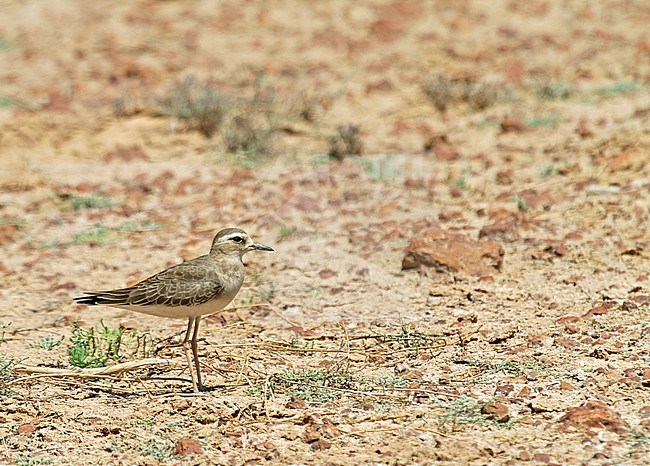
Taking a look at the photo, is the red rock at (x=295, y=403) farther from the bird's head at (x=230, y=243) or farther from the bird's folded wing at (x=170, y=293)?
the bird's head at (x=230, y=243)

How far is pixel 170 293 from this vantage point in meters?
5.70

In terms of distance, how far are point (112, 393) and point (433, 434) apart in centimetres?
189

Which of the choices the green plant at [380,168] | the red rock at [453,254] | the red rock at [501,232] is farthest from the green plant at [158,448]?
the green plant at [380,168]

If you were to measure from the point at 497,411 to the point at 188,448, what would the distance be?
62.0 inches

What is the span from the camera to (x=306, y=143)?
10.7 meters

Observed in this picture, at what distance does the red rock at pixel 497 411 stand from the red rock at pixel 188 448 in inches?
57.8

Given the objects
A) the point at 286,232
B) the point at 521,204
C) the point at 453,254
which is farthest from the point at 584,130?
the point at 286,232

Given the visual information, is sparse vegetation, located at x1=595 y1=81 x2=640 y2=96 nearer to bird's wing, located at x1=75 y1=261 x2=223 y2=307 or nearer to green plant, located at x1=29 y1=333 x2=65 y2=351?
bird's wing, located at x1=75 y1=261 x2=223 y2=307

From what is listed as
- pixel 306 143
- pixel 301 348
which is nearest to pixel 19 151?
pixel 306 143

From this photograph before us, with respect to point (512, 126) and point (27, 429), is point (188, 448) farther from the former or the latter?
point (512, 126)

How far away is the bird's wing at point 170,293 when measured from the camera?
18.6 feet

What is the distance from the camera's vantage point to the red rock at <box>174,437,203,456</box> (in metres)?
4.95

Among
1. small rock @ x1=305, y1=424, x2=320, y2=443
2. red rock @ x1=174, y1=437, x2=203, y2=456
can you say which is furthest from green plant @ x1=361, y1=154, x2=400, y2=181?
red rock @ x1=174, y1=437, x2=203, y2=456

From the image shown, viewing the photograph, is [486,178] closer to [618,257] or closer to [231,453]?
[618,257]
